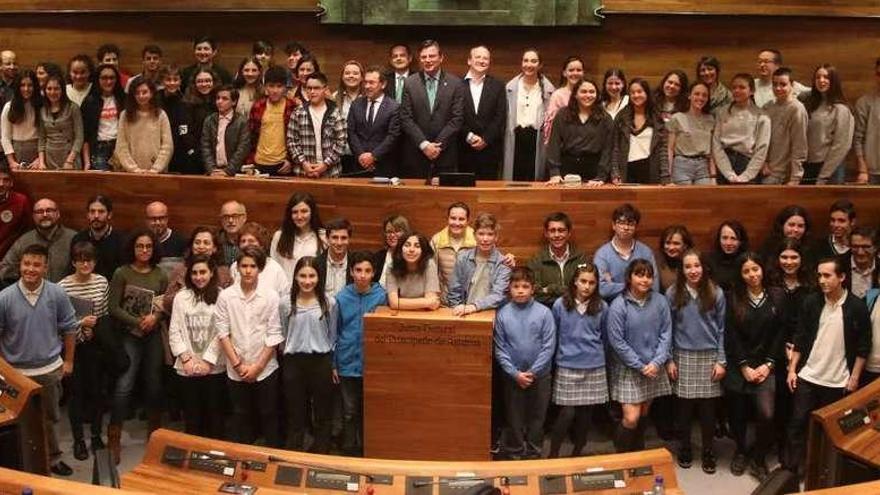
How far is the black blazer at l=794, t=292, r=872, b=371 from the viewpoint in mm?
5555

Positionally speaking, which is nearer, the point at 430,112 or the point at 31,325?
the point at 31,325

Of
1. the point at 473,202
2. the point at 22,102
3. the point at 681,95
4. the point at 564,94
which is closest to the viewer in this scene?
the point at 473,202

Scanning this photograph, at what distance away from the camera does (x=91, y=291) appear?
587 centimetres

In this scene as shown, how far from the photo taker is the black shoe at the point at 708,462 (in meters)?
5.80

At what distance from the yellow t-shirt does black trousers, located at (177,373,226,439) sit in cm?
153

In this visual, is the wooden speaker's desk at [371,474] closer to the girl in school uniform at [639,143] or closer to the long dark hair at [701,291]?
the long dark hair at [701,291]

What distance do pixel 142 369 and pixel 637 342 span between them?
8.49 feet

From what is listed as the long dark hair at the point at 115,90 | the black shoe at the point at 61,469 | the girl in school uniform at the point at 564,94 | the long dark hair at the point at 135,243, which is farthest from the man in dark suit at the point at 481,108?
the black shoe at the point at 61,469

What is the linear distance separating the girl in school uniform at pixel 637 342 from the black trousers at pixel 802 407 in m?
0.69

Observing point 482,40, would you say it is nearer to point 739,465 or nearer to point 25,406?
point 739,465

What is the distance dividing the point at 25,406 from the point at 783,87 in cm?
456

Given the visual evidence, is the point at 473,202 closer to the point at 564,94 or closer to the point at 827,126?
the point at 564,94

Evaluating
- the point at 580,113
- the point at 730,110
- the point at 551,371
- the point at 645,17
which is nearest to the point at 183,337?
the point at 551,371

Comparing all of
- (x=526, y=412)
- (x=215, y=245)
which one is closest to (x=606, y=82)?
(x=526, y=412)
